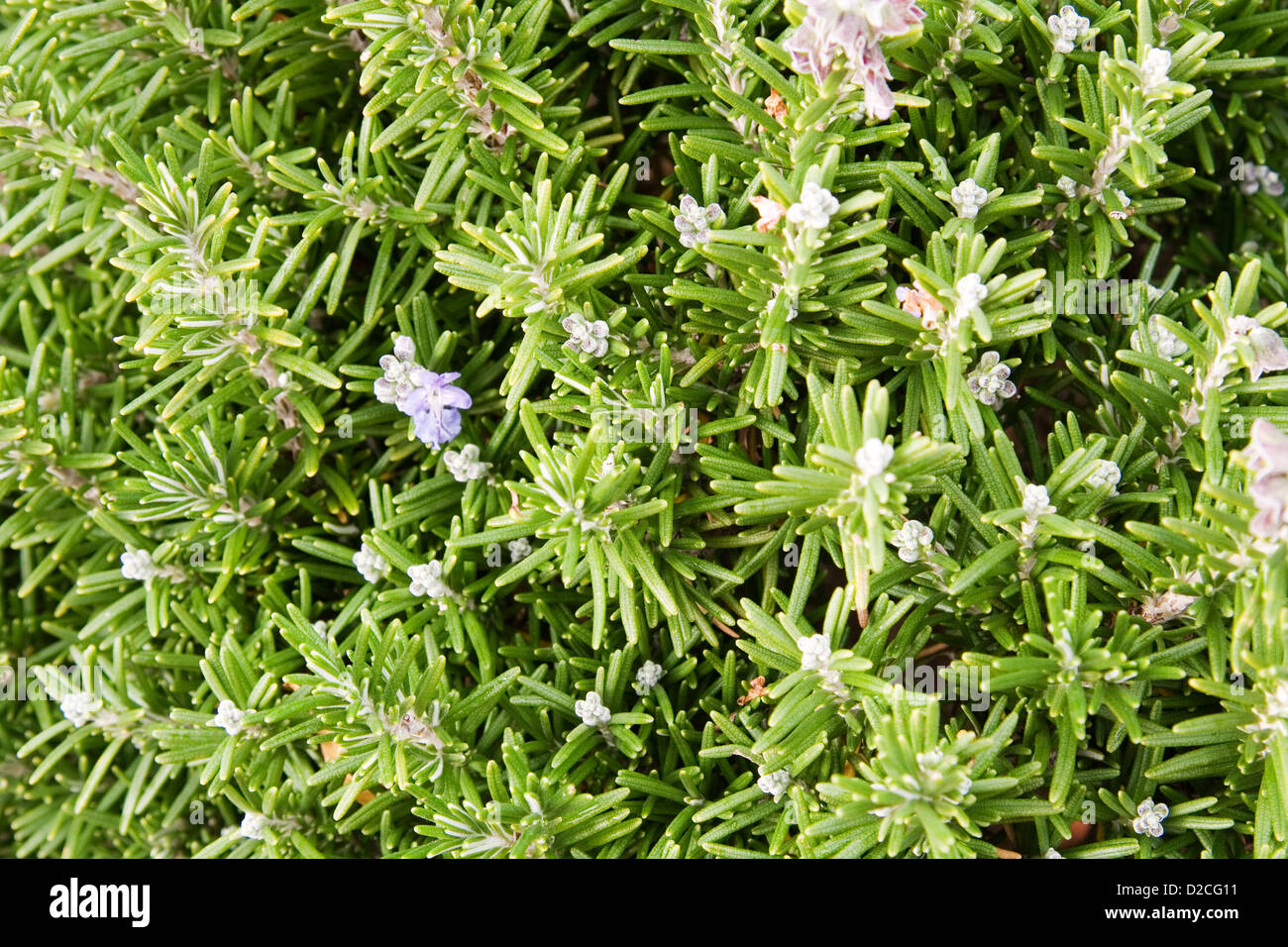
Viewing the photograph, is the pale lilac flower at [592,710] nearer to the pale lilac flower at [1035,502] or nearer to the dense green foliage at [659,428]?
the dense green foliage at [659,428]

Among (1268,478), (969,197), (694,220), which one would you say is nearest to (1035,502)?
(1268,478)

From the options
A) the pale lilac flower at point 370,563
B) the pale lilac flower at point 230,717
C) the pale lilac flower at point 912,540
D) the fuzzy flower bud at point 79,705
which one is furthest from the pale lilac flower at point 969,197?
the fuzzy flower bud at point 79,705

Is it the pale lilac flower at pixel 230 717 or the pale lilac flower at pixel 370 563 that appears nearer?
the pale lilac flower at pixel 230 717

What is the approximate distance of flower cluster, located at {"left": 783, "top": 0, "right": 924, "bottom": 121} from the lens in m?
1.38

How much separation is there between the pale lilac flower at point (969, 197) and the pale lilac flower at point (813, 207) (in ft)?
1.04

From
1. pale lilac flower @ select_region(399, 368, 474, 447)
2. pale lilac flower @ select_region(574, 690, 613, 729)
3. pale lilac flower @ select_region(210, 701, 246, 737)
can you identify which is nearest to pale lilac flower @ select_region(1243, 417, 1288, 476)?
pale lilac flower @ select_region(574, 690, 613, 729)

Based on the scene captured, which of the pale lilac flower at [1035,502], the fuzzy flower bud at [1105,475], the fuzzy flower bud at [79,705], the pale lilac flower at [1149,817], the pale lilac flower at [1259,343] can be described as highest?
the pale lilac flower at [1259,343]

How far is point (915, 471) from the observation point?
1442 millimetres

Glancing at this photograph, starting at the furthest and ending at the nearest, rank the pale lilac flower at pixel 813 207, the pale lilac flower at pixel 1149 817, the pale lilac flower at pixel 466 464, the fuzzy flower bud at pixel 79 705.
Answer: the fuzzy flower bud at pixel 79 705, the pale lilac flower at pixel 466 464, the pale lilac flower at pixel 1149 817, the pale lilac flower at pixel 813 207

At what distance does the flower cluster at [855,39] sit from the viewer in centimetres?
138

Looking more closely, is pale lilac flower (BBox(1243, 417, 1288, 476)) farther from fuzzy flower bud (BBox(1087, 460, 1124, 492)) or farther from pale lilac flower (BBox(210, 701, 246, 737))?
pale lilac flower (BBox(210, 701, 246, 737))

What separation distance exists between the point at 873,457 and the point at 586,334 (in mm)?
603
